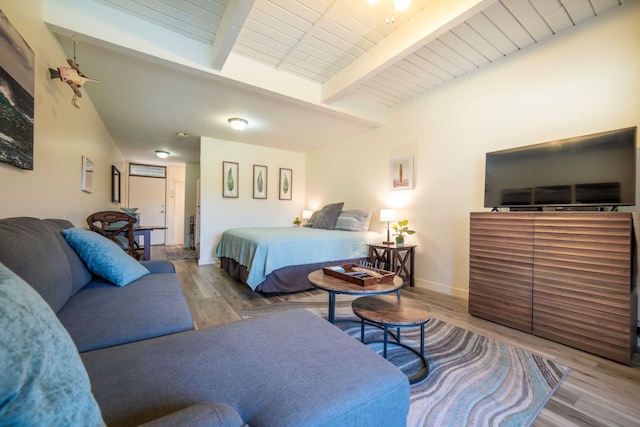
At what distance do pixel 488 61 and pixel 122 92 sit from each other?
13.6ft

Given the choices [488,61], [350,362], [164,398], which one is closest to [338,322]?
[350,362]

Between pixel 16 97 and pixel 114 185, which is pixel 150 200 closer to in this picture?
pixel 114 185

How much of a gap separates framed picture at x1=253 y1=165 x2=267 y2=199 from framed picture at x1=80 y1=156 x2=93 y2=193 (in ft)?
8.48

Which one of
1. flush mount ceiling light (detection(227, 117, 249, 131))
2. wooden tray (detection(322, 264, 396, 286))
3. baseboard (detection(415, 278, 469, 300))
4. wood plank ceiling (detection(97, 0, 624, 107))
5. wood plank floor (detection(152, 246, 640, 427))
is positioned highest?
wood plank ceiling (detection(97, 0, 624, 107))

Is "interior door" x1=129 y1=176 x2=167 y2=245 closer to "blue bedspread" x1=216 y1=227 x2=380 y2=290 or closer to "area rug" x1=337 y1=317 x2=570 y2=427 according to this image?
"blue bedspread" x1=216 y1=227 x2=380 y2=290

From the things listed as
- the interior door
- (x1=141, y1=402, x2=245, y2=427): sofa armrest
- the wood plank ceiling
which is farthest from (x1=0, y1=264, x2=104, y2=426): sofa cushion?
the interior door

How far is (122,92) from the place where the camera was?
10.1 ft

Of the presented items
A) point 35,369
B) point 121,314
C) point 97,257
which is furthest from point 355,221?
point 35,369

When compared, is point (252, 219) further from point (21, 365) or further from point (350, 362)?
point (21, 365)

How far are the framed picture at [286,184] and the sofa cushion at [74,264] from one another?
13.5 feet

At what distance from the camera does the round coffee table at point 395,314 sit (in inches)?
60.2

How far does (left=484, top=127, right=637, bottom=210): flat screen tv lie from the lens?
1.90m

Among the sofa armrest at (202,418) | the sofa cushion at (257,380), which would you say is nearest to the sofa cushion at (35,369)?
the sofa armrest at (202,418)

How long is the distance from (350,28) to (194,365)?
267 cm
